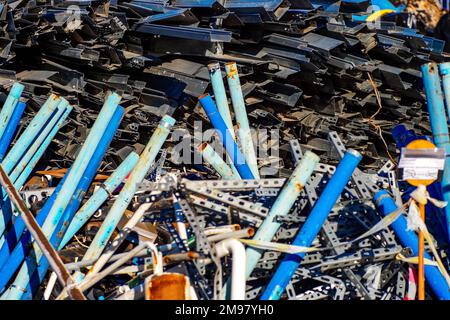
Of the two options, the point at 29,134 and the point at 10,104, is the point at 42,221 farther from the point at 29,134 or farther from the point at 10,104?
the point at 10,104

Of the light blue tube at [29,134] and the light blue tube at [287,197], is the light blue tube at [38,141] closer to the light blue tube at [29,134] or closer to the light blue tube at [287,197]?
the light blue tube at [29,134]

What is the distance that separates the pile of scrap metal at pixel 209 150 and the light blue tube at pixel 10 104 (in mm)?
12

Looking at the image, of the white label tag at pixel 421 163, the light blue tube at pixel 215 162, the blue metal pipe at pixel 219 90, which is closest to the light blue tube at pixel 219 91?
the blue metal pipe at pixel 219 90

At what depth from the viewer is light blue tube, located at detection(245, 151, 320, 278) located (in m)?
4.02

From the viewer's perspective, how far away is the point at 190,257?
145 inches

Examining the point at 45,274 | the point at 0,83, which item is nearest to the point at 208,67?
the point at 0,83

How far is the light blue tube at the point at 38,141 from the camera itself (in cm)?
521

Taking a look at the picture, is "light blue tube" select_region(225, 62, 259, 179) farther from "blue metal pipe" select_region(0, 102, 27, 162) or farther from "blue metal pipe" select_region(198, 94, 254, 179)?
"blue metal pipe" select_region(0, 102, 27, 162)

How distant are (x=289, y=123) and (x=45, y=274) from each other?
9.17ft

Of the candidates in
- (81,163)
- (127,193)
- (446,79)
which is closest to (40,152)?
(81,163)

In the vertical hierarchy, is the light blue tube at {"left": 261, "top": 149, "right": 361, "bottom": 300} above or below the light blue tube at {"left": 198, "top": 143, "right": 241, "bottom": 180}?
below

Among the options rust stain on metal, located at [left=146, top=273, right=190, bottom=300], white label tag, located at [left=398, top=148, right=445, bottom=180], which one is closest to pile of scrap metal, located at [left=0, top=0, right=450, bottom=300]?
rust stain on metal, located at [left=146, top=273, right=190, bottom=300]
